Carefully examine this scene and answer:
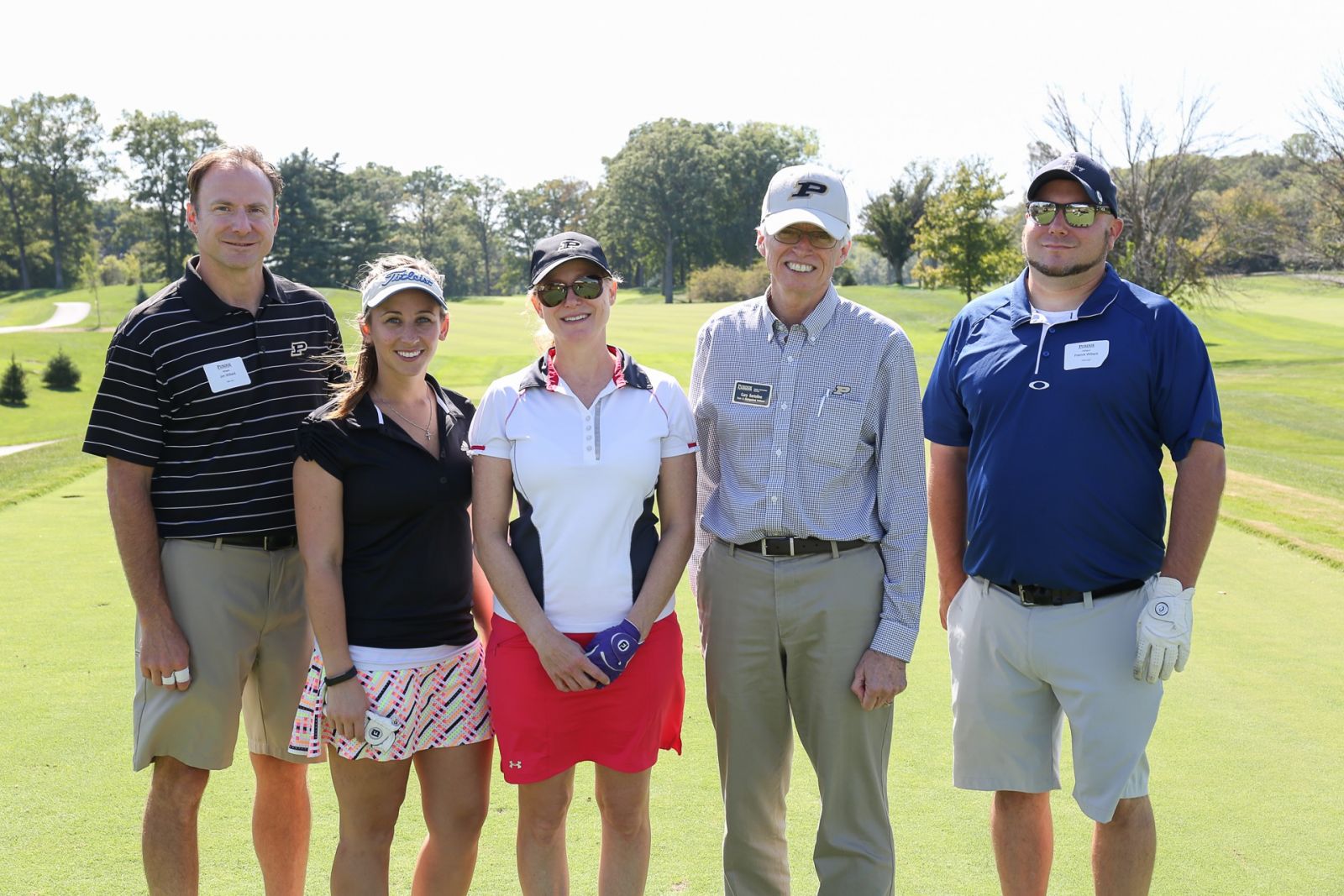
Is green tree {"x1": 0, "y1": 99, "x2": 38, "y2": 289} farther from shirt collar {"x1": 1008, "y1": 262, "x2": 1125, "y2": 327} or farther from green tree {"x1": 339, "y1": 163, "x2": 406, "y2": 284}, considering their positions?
shirt collar {"x1": 1008, "y1": 262, "x2": 1125, "y2": 327}

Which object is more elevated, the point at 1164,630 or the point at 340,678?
the point at 1164,630

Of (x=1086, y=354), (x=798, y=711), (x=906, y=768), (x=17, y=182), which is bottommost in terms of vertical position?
(x=906, y=768)

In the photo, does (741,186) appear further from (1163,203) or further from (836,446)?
(836,446)

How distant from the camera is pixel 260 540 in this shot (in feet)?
10.6

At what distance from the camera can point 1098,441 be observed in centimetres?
303

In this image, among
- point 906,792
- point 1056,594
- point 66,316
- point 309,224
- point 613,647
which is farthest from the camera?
point 309,224

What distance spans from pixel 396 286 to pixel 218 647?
1.19m

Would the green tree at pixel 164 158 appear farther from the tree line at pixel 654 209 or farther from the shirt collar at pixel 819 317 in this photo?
the shirt collar at pixel 819 317

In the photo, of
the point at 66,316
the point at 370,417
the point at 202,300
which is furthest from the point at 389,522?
the point at 66,316

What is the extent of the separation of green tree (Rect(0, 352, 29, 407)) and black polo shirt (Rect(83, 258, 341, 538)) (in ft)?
67.4

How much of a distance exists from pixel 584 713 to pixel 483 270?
82764mm

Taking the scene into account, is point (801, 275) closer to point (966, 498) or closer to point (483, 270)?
point (966, 498)

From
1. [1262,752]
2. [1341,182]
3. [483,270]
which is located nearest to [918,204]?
[1341,182]

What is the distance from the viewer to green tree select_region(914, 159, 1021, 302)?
1570 inches
